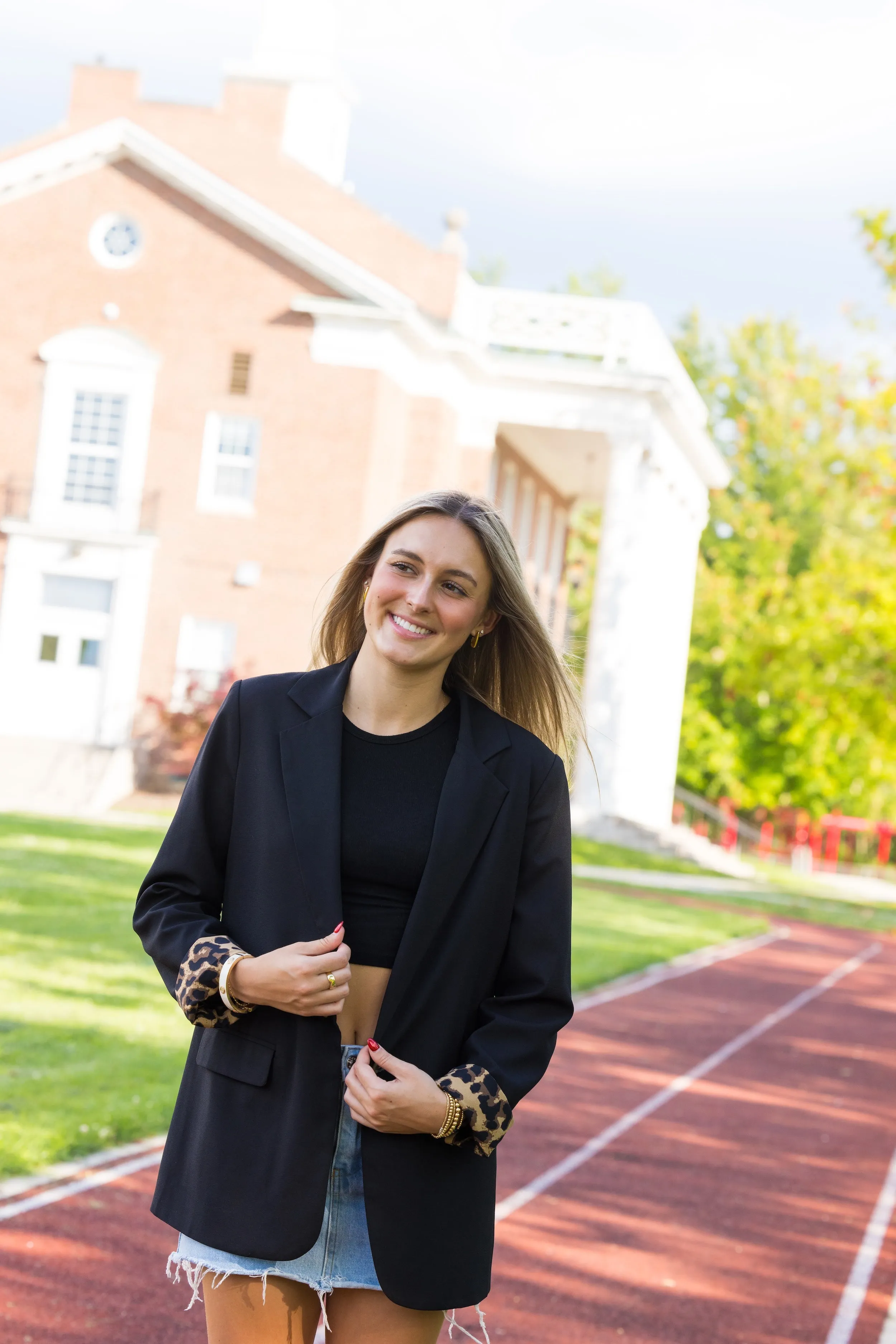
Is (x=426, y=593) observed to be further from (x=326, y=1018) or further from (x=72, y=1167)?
(x=72, y=1167)

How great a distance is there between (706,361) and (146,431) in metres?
38.2

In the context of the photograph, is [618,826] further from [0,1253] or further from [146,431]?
[0,1253]

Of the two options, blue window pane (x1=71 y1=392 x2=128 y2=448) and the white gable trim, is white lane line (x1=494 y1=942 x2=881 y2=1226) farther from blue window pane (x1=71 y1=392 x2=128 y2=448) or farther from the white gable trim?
blue window pane (x1=71 y1=392 x2=128 y2=448)

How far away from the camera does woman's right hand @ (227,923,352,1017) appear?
2.71 meters

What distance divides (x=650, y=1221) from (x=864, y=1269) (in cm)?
93

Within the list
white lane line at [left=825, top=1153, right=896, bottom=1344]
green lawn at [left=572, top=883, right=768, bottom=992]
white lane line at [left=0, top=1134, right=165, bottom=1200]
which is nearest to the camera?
white lane line at [left=825, top=1153, right=896, bottom=1344]

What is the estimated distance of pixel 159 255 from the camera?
103 feet

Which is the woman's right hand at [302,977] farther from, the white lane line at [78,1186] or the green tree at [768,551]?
the green tree at [768,551]

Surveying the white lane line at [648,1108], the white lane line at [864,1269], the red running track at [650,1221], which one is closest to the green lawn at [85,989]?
the red running track at [650,1221]

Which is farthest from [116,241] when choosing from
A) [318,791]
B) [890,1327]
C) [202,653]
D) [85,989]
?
[318,791]

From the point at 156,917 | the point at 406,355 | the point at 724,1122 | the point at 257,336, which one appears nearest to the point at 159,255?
the point at 257,336

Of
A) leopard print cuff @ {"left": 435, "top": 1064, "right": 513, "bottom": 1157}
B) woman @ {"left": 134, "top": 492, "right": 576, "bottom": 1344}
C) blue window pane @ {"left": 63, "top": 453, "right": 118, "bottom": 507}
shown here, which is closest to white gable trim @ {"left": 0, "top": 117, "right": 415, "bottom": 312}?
blue window pane @ {"left": 63, "top": 453, "right": 118, "bottom": 507}

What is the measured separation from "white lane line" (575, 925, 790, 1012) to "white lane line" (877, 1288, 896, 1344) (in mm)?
6777

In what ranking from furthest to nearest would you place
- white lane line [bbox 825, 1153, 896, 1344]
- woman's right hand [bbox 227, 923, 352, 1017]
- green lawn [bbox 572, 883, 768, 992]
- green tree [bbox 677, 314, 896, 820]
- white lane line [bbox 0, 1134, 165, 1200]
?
green tree [bbox 677, 314, 896, 820], green lawn [bbox 572, 883, 768, 992], white lane line [bbox 0, 1134, 165, 1200], white lane line [bbox 825, 1153, 896, 1344], woman's right hand [bbox 227, 923, 352, 1017]
